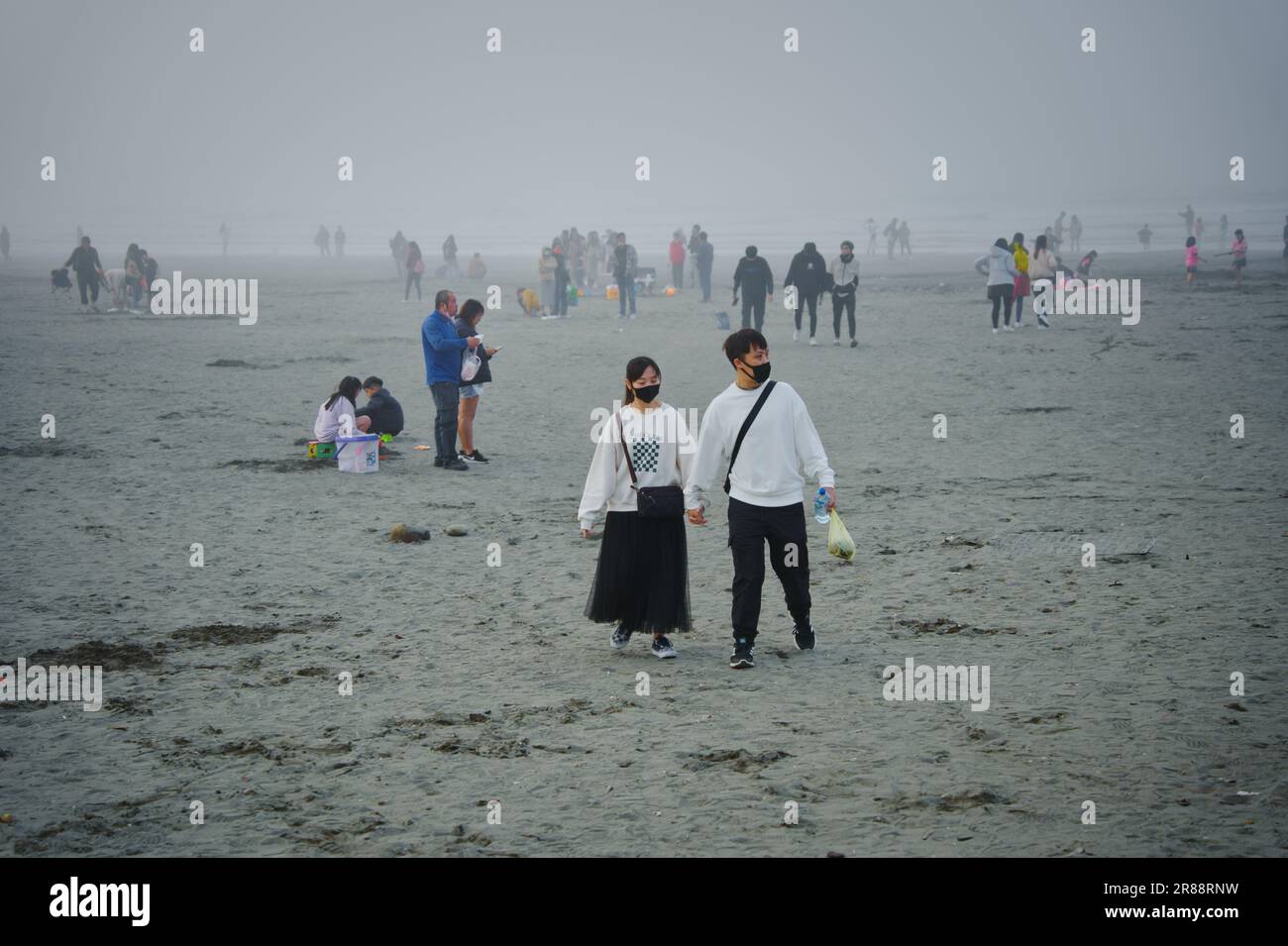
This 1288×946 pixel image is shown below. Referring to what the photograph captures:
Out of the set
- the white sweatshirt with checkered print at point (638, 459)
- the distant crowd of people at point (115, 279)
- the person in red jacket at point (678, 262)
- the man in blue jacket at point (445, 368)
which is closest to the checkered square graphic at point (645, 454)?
the white sweatshirt with checkered print at point (638, 459)

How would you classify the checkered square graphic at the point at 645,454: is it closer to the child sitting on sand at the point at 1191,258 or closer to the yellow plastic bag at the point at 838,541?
the yellow plastic bag at the point at 838,541

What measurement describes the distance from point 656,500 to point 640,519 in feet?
0.66

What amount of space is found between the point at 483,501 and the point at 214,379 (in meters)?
10.3

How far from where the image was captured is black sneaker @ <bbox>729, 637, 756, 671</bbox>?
25.6ft

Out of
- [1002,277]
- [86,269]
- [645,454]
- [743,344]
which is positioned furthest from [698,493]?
[86,269]

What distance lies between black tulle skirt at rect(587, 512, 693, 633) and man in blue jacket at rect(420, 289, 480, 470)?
6435 millimetres

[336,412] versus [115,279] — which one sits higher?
[115,279]

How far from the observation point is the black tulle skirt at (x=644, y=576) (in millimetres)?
7988

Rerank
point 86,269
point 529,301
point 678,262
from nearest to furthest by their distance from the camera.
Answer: point 86,269, point 529,301, point 678,262

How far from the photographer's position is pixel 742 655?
7816mm

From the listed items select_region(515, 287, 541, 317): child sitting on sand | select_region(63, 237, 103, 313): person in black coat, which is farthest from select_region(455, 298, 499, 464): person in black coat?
select_region(63, 237, 103, 313): person in black coat

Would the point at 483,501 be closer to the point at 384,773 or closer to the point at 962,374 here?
the point at 384,773

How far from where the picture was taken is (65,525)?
457 inches

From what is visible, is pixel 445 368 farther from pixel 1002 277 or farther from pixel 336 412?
pixel 1002 277
